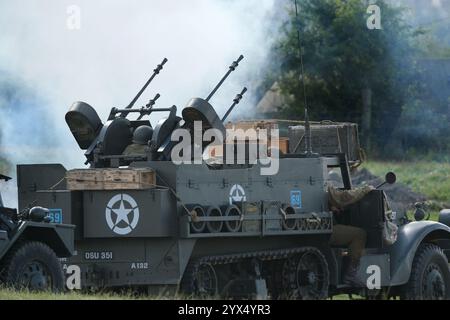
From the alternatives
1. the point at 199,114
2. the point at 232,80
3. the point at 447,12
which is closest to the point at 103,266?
the point at 199,114

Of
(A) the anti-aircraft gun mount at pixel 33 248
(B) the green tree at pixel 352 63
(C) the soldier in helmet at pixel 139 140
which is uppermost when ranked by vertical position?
(B) the green tree at pixel 352 63

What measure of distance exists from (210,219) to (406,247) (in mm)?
3337

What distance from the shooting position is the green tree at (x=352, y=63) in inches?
1501

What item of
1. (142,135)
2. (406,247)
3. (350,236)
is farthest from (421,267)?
(142,135)

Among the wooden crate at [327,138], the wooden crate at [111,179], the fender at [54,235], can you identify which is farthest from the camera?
the wooden crate at [327,138]

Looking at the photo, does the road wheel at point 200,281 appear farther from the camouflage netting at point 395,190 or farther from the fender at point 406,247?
the camouflage netting at point 395,190

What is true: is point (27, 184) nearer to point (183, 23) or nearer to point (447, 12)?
point (183, 23)

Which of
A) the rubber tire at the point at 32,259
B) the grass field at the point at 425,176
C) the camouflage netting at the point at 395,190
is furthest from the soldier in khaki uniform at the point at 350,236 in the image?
the camouflage netting at the point at 395,190

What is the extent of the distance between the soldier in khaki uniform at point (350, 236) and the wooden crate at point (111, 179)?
3.01 meters

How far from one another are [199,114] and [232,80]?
8.64m

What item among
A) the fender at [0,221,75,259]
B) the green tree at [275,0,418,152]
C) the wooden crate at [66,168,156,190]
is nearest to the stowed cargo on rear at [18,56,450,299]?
the wooden crate at [66,168,156,190]

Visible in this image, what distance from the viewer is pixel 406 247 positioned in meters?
17.6

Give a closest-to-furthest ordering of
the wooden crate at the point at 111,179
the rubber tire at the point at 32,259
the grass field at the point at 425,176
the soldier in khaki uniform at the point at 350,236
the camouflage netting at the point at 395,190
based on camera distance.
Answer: the rubber tire at the point at 32,259 < the wooden crate at the point at 111,179 < the soldier in khaki uniform at the point at 350,236 < the camouflage netting at the point at 395,190 < the grass field at the point at 425,176

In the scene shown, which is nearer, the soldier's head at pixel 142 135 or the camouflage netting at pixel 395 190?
the soldier's head at pixel 142 135
